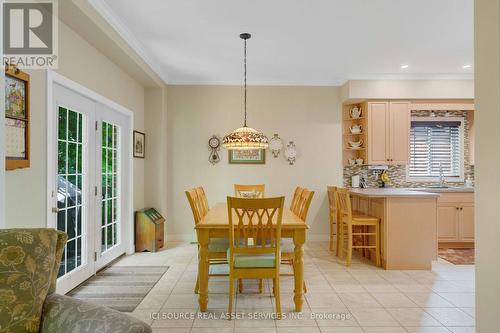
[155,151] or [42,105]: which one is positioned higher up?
[42,105]

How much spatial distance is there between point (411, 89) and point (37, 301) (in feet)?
17.1

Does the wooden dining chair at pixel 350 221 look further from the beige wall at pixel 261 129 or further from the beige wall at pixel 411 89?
the beige wall at pixel 411 89

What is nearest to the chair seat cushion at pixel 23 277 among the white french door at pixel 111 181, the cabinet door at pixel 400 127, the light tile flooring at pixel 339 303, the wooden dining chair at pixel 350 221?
the light tile flooring at pixel 339 303

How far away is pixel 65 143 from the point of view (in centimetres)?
281

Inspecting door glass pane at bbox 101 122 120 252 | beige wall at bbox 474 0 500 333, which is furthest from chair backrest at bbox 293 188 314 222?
door glass pane at bbox 101 122 120 252

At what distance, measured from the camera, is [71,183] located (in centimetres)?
291

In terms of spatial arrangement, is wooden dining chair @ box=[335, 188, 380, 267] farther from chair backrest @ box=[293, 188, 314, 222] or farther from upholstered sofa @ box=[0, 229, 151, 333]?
upholstered sofa @ box=[0, 229, 151, 333]

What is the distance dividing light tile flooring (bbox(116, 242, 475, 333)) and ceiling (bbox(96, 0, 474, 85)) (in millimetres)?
2711

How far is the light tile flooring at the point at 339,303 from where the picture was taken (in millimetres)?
2312

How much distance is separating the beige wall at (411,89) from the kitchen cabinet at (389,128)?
0.17 m

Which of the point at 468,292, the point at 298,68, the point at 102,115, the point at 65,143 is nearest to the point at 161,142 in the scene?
the point at 102,115

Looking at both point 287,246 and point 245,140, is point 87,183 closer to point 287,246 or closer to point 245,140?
point 245,140

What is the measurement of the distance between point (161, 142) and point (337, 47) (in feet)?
9.74

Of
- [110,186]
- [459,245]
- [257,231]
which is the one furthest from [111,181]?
[459,245]
